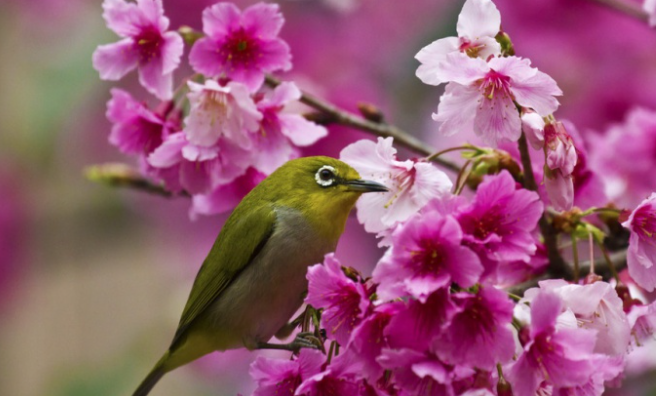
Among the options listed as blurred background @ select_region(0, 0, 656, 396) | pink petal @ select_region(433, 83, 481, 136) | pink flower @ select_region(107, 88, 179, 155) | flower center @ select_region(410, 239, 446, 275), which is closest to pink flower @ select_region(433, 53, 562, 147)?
pink petal @ select_region(433, 83, 481, 136)

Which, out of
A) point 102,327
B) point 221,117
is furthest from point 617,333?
point 102,327

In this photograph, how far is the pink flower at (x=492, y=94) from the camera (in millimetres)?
595

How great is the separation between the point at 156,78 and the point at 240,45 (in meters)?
0.08

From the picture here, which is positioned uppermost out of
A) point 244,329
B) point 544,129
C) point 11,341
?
point 544,129

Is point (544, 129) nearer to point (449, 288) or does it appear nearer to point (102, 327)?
point (449, 288)

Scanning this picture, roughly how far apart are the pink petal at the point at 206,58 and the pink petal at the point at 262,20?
37 millimetres

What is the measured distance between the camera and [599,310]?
2.05 ft

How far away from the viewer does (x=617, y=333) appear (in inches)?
24.7

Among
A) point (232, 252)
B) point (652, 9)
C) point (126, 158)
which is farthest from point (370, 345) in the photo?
point (126, 158)

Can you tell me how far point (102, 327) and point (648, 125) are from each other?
1.53 meters

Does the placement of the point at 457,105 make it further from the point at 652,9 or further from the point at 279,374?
the point at 652,9

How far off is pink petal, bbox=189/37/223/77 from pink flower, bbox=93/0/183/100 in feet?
0.05

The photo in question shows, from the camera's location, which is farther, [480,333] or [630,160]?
[630,160]

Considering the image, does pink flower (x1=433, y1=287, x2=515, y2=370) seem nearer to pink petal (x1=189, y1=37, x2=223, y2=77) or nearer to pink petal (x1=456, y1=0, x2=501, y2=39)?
pink petal (x1=456, y1=0, x2=501, y2=39)
